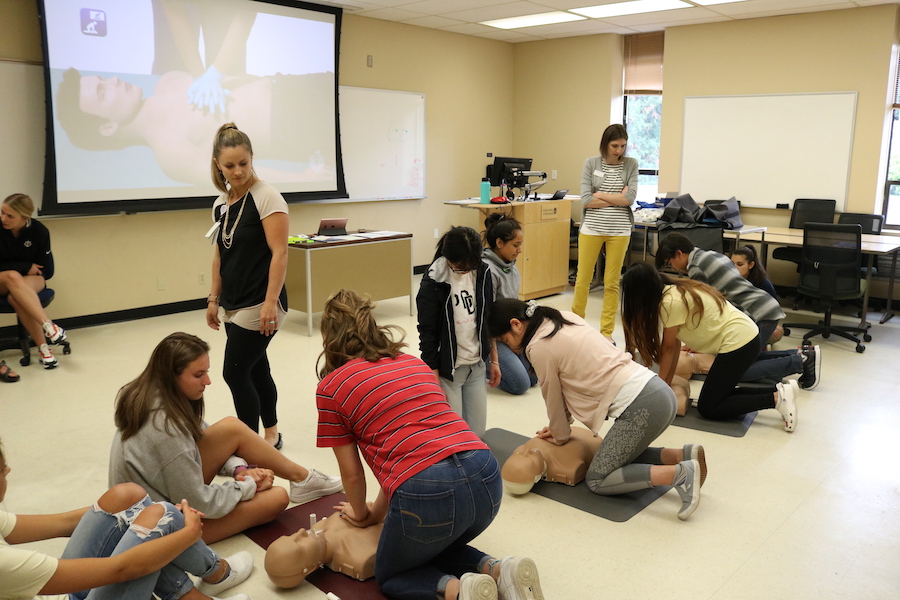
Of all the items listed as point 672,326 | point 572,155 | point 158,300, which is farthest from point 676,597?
point 572,155

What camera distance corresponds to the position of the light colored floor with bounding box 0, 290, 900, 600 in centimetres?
232

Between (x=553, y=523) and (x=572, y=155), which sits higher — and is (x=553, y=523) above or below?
below

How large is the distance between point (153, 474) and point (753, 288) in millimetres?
3244

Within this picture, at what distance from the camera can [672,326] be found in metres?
3.31

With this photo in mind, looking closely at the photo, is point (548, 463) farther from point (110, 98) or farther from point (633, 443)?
point (110, 98)

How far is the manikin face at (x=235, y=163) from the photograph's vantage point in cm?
269

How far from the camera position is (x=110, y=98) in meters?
5.31

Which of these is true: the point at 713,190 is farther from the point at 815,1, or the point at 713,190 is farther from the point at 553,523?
the point at 553,523

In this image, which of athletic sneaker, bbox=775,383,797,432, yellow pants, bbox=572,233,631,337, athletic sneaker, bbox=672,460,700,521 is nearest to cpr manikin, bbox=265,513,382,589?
athletic sneaker, bbox=672,460,700,521

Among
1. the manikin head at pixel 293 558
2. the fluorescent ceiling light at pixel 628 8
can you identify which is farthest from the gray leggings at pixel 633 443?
the fluorescent ceiling light at pixel 628 8

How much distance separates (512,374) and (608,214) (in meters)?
1.62

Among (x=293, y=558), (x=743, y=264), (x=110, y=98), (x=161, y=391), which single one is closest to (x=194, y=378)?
(x=161, y=391)

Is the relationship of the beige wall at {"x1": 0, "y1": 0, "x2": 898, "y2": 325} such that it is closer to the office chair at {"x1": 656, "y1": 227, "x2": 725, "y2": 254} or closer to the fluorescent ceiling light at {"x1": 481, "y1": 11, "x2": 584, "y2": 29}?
the fluorescent ceiling light at {"x1": 481, "y1": 11, "x2": 584, "y2": 29}

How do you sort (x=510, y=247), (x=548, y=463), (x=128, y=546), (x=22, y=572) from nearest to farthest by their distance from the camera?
(x=22, y=572) → (x=128, y=546) → (x=548, y=463) → (x=510, y=247)
